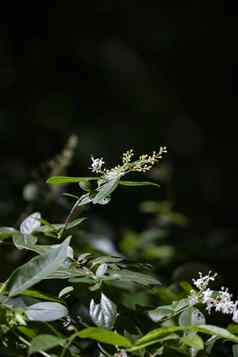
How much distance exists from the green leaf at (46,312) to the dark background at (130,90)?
2.16 meters

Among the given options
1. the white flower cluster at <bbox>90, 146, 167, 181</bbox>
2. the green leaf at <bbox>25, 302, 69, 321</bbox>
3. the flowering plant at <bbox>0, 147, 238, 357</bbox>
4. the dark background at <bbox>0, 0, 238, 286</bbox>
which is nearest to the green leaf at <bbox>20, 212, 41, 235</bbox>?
the flowering plant at <bbox>0, 147, 238, 357</bbox>

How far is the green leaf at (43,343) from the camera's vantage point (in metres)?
0.65

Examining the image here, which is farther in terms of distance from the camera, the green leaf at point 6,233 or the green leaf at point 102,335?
the green leaf at point 6,233

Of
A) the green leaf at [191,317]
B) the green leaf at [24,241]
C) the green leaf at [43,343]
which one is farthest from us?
the green leaf at [24,241]

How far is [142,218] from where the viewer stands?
2922 mm

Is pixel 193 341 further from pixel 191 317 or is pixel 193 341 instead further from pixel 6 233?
pixel 6 233

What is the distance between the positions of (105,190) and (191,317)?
169 millimetres

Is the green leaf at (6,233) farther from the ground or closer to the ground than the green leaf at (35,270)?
closer to the ground

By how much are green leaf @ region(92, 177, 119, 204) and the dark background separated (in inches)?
80.2

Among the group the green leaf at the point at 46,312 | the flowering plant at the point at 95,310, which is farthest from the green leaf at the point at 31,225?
the green leaf at the point at 46,312

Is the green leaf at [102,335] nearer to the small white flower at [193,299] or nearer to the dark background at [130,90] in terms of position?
the small white flower at [193,299]

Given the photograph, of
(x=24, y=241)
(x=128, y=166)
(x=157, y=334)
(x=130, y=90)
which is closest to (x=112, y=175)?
(x=128, y=166)

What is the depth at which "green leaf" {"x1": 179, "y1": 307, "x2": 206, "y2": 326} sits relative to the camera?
2.49 feet

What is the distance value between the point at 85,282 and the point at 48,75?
9.75 ft
